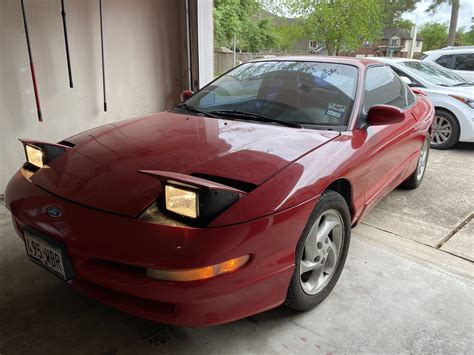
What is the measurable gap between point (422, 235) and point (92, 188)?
2652 mm

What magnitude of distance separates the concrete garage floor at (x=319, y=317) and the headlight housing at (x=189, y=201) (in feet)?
2.32

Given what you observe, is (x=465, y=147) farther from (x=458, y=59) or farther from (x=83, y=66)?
(x=83, y=66)

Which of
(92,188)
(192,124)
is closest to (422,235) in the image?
(192,124)

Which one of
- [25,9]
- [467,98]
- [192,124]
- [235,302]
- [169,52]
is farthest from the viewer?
[467,98]

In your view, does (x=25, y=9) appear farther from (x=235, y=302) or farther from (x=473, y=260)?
(x=473, y=260)

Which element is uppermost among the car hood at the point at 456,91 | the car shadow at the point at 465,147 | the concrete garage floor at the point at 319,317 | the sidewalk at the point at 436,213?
the car hood at the point at 456,91

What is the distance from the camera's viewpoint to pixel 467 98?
19.3 ft

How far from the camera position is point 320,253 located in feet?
7.25

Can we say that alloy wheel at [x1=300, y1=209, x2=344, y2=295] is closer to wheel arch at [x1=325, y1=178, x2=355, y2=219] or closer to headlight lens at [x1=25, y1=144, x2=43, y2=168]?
wheel arch at [x1=325, y1=178, x2=355, y2=219]

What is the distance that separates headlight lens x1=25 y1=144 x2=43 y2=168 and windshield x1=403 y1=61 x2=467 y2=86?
6.10 metres

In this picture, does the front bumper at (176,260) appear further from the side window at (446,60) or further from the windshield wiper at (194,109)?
the side window at (446,60)

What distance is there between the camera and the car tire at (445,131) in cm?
604

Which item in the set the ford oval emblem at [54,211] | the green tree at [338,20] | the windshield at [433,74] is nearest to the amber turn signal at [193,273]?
the ford oval emblem at [54,211]

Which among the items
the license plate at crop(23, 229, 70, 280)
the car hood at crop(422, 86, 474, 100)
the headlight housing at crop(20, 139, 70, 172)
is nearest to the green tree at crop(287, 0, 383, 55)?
the car hood at crop(422, 86, 474, 100)
